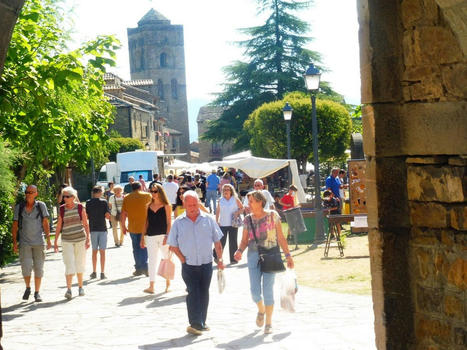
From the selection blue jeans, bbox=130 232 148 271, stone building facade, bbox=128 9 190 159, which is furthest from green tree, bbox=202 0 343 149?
stone building facade, bbox=128 9 190 159

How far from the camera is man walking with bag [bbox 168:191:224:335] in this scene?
9.49 metres

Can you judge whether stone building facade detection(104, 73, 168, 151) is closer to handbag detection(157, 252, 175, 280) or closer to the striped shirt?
the striped shirt

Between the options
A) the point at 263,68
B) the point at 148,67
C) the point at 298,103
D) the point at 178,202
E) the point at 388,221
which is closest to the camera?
the point at 388,221

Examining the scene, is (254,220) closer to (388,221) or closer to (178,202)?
(388,221)

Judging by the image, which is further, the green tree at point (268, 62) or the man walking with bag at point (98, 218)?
the green tree at point (268, 62)

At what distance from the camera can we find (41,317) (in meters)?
11.0

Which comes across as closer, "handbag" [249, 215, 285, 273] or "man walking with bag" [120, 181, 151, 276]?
"handbag" [249, 215, 285, 273]

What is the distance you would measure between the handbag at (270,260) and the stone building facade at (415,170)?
3531 millimetres

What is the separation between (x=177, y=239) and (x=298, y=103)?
34.4 metres

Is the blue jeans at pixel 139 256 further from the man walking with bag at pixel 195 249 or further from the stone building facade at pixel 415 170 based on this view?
the stone building facade at pixel 415 170

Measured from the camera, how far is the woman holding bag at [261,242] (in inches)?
362

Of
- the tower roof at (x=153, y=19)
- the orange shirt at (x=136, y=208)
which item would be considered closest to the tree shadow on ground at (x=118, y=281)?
the orange shirt at (x=136, y=208)

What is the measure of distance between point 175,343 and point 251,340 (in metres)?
0.82

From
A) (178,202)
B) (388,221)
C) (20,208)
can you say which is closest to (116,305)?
(20,208)
